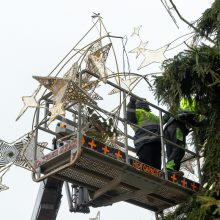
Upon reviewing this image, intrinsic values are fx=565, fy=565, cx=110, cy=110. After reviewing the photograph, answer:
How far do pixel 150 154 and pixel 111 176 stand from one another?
3.04ft

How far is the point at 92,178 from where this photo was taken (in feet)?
26.9

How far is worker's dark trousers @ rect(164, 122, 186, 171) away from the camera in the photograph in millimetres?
8938

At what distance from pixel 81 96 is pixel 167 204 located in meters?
2.61

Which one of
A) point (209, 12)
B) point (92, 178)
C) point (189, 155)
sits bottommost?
point (92, 178)

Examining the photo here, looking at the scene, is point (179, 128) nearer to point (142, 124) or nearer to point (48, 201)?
point (142, 124)

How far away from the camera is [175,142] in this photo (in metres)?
9.09

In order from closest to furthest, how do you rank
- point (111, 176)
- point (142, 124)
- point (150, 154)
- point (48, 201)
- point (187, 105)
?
1. point (111, 176)
2. point (150, 154)
3. point (142, 124)
4. point (187, 105)
5. point (48, 201)

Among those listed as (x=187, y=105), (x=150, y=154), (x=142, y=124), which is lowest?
(x=150, y=154)

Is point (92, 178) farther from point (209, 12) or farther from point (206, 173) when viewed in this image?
point (209, 12)

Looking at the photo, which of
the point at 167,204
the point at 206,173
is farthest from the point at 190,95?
the point at 167,204

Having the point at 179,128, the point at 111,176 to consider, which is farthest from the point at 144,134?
the point at 111,176

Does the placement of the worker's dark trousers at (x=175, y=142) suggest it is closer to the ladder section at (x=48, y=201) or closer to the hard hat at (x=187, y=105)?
the hard hat at (x=187, y=105)

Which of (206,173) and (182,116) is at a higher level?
(182,116)

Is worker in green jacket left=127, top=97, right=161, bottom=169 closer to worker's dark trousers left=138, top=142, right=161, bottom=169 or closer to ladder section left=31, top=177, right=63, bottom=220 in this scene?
worker's dark trousers left=138, top=142, right=161, bottom=169
